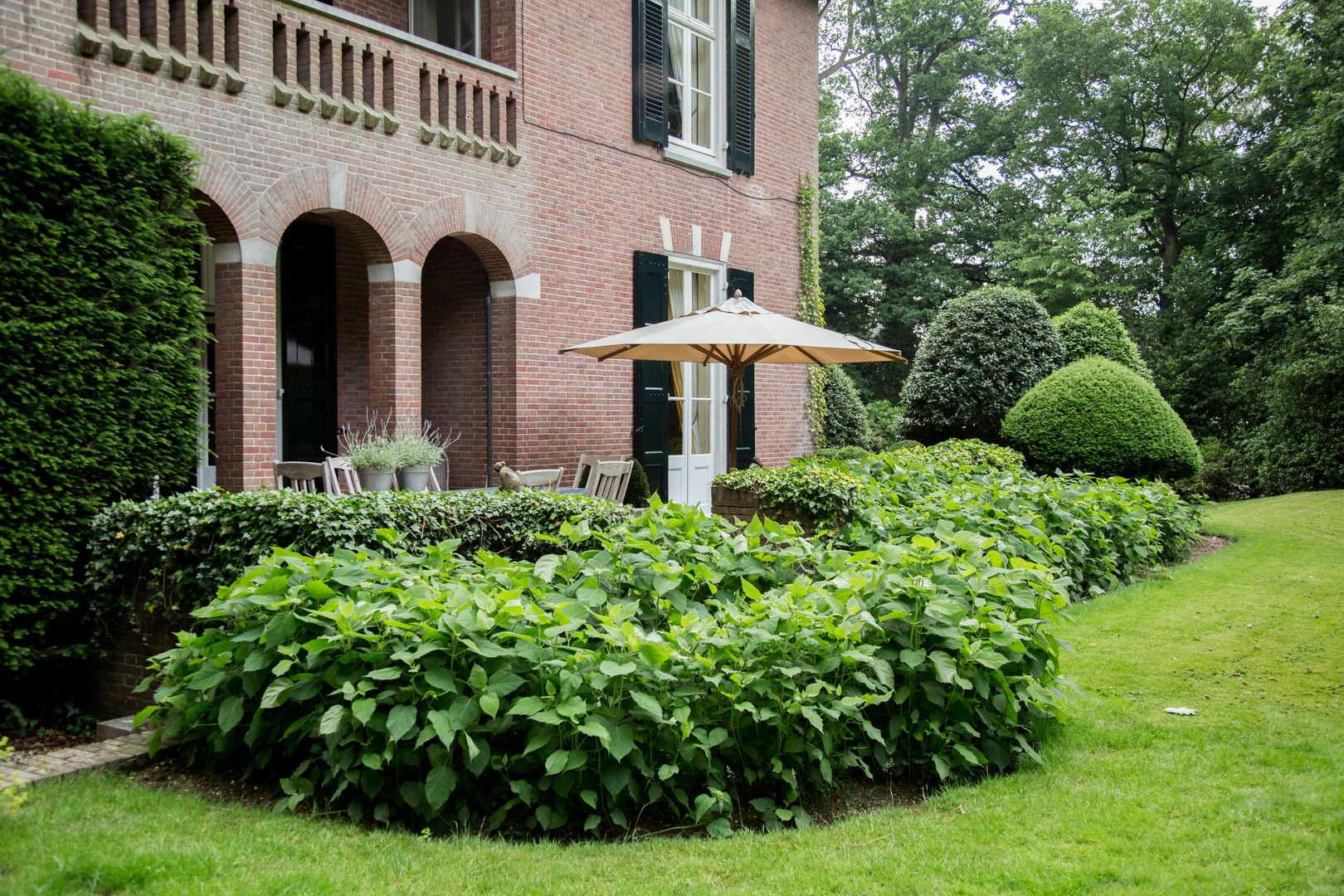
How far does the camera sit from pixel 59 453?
18.4 ft

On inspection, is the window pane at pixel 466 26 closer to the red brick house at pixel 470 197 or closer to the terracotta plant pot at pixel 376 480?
the red brick house at pixel 470 197

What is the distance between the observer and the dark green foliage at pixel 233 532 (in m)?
5.28

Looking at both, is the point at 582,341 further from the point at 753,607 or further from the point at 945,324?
the point at 945,324

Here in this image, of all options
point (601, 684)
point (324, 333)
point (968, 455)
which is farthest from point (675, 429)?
point (601, 684)

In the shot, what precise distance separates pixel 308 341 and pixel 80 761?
6.22m

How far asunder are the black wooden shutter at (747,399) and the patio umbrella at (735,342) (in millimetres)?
2640

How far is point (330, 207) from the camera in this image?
326 inches

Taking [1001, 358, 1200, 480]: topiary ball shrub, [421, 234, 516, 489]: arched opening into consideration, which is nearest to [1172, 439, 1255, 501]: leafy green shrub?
[1001, 358, 1200, 480]: topiary ball shrub

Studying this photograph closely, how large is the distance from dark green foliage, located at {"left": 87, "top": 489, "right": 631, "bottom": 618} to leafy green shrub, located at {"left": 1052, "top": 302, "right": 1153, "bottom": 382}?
44.8 ft

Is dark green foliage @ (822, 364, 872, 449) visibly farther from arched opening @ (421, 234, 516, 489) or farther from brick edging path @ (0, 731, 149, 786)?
brick edging path @ (0, 731, 149, 786)

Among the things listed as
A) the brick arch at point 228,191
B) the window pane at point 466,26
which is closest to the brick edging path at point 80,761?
the brick arch at point 228,191

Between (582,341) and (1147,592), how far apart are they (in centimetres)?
603

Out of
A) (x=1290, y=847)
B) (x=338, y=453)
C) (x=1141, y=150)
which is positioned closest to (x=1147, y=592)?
(x=1290, y=847)

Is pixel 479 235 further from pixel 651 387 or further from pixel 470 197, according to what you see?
pixel 651 387
